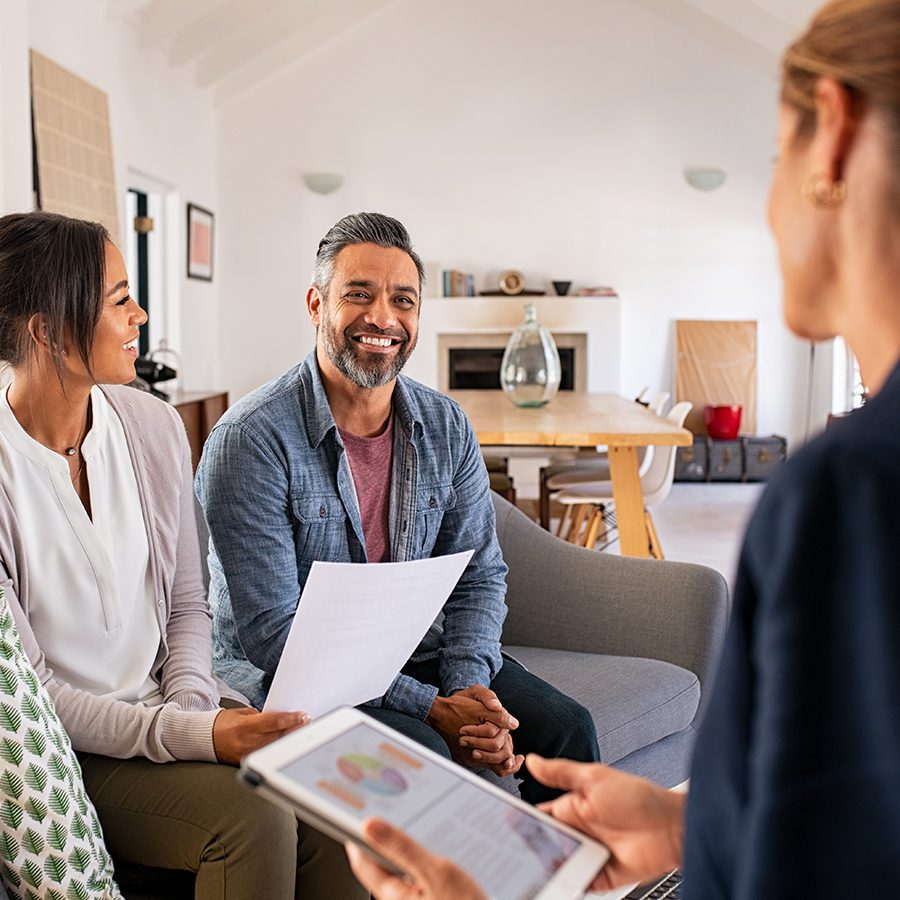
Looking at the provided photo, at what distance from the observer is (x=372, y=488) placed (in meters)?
2.17

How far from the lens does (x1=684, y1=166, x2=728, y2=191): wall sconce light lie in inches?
342

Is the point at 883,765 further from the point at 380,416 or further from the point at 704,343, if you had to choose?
the point at 704,343

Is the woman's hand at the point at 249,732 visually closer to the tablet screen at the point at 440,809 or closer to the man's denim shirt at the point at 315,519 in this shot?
the man's denim shirt at the point at 315,519

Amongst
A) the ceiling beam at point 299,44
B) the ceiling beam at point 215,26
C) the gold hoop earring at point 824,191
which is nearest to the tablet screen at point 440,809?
the gold hoop earring at point 824,191

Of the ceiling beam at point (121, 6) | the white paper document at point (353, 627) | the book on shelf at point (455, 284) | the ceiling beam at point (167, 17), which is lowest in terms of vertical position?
the white paper document at point (353, 627)

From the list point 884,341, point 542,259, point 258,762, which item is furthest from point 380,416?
point 542,259

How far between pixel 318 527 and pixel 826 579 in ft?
5.06

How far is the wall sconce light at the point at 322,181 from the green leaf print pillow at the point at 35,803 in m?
7.63

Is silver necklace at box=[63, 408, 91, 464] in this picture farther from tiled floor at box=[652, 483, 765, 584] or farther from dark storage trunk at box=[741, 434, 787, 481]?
dark storage trunk at box=[741, 434, 787, 481]

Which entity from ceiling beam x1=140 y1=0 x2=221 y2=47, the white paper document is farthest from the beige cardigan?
ceiling beam x1=140 y1=0 x2=221 y2=47

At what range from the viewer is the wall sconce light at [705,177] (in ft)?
28.5

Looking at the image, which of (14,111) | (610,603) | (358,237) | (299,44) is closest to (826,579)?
(358,237)

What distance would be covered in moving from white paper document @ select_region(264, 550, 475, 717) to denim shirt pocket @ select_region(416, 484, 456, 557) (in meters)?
0.33

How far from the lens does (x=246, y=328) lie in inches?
352
